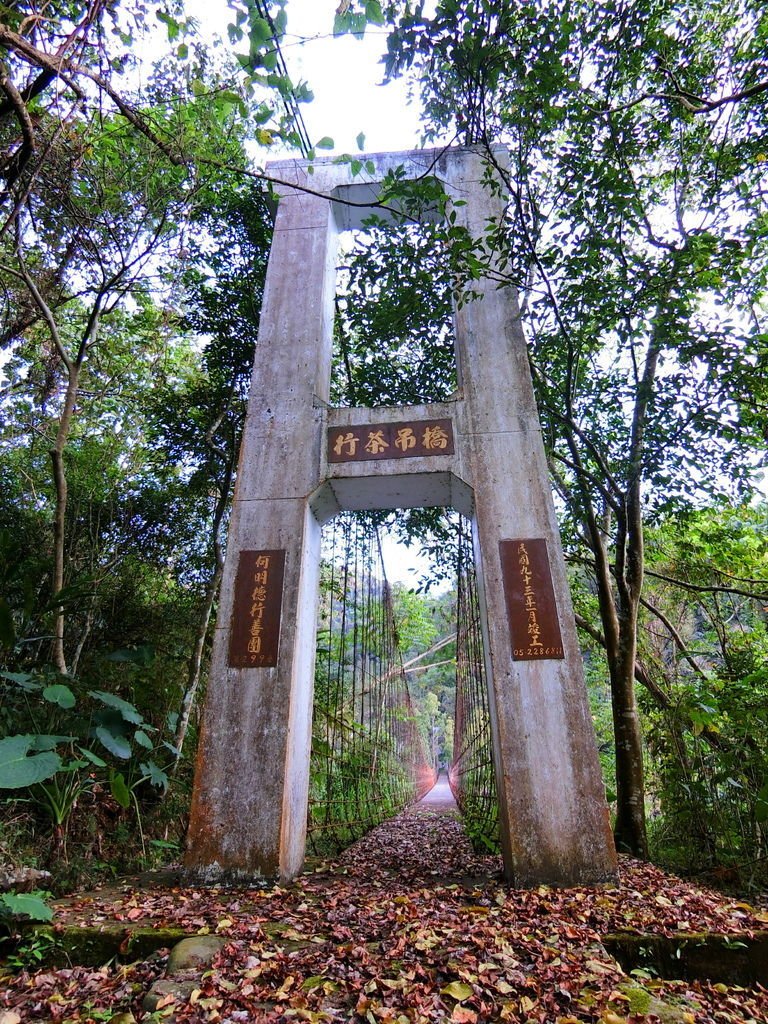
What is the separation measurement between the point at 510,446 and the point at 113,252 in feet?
11.1

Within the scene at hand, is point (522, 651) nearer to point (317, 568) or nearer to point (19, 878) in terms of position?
point (317, 568)

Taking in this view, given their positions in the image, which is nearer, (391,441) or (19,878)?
(19,878)

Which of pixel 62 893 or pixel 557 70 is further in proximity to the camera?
pixel 557 70

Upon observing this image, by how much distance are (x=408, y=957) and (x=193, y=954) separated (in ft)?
2.45

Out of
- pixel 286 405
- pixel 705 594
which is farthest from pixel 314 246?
pixel 705 594

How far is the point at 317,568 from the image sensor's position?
3.77 metres

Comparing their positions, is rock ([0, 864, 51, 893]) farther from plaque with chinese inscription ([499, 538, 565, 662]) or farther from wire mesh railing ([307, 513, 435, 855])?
plaque with chinese inscription ([499, 538, 565, 662])

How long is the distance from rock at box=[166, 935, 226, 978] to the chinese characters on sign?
254 cm

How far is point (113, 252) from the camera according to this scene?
4.20 m

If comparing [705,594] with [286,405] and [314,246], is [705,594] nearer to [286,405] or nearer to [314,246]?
[286,405]

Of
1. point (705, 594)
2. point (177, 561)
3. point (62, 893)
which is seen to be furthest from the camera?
point (705, 594)

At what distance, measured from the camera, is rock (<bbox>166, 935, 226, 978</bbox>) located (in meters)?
1.82

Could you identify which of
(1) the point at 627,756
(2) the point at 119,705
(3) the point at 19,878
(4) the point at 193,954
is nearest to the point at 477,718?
(1) the point at 627,756

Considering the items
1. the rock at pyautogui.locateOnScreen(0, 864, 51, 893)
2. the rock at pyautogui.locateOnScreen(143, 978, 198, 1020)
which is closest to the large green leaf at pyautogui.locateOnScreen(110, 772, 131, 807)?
the rock at pyautogui.locateOnScreen(0, 864, 51, 893)
